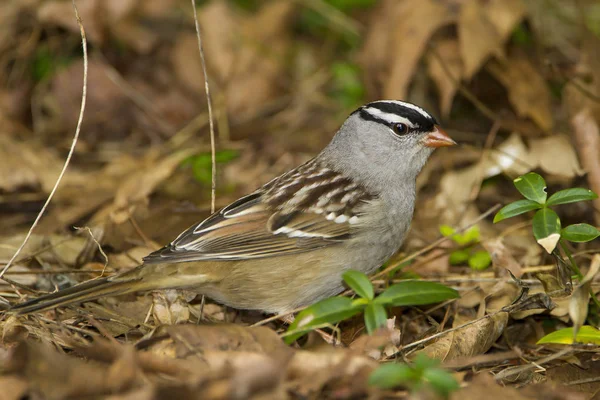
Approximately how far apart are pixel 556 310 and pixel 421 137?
1.04 m

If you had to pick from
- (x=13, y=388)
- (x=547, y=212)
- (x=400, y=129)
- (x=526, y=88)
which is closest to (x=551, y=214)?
(x=547, y=212)

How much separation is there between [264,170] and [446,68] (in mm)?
1398

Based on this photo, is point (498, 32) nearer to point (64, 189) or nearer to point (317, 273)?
point (317, 273)

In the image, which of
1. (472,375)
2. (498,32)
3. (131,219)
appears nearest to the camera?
(472,375)

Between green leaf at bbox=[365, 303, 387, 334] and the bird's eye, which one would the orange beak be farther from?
green leaf at bbox=[365, 303, 387, 334]

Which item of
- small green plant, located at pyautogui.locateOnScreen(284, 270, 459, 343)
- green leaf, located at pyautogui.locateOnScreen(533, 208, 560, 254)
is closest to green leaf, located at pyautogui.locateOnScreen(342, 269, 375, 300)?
small green plant, located at pyautogui.locateOnScreen(284, 270, 459, 343)

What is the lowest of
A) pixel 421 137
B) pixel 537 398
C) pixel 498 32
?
pixel 537 398

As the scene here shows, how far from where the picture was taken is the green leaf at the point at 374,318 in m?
2.65

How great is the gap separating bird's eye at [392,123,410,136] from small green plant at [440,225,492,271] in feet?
1.84

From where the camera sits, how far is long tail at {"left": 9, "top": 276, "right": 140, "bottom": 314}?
9.74ft

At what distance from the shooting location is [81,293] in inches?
121

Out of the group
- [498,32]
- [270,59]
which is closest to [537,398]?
[498,32]

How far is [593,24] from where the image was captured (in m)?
6.38

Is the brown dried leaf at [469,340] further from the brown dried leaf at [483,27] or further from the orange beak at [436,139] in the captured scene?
the brown dried leaf at [483,27]
